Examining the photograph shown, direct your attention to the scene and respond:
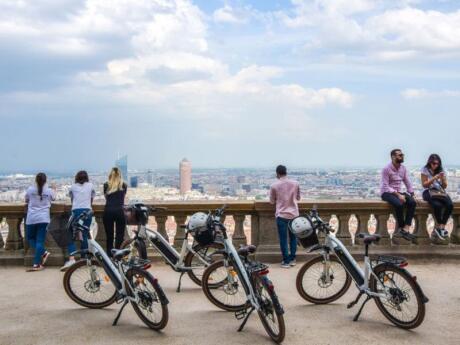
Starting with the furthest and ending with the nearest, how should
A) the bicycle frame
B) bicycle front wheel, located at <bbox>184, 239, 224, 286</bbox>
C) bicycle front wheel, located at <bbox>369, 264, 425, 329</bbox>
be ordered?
bicycle front wheel, located at <bbox>184, 239, 224, 286</bbox> → the bicycle frame → bicycle front wheel, located at <bbox>369, 264, 425, 329</bbox>

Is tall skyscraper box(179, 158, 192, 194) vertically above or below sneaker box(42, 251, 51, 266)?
above

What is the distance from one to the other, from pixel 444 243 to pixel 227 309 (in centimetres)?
494

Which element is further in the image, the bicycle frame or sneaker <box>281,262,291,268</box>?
sneaker <box>281,262,291,268</box>

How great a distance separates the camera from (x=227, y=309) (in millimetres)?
7035

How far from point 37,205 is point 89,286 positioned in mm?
3090

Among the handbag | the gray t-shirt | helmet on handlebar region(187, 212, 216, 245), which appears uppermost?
the gray t-shirt

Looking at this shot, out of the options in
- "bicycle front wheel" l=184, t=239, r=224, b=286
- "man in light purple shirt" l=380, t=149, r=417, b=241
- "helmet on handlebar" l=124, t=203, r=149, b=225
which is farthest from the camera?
"man in light purple shirt" l=380, t=149, r=417, b=241

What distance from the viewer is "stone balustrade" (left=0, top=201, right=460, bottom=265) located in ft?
33.4

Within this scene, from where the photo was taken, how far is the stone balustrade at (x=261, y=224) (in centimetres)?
1019

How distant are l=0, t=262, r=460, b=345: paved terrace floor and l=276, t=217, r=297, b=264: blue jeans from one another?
54.6 inches

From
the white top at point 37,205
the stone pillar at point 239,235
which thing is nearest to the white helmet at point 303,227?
the stone pillar at point 239,235

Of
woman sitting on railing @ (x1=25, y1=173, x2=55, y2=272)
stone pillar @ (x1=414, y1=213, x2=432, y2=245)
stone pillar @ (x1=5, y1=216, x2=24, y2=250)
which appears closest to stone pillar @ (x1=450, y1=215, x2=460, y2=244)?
stone pillar @ (x1=414, y1=213, x2=432, y2=245)

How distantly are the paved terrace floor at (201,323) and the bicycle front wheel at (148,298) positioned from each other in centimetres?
13

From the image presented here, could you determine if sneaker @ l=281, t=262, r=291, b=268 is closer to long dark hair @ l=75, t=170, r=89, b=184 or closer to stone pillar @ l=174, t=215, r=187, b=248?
stone pillar @ l=174, t=215, r=187, b=248
